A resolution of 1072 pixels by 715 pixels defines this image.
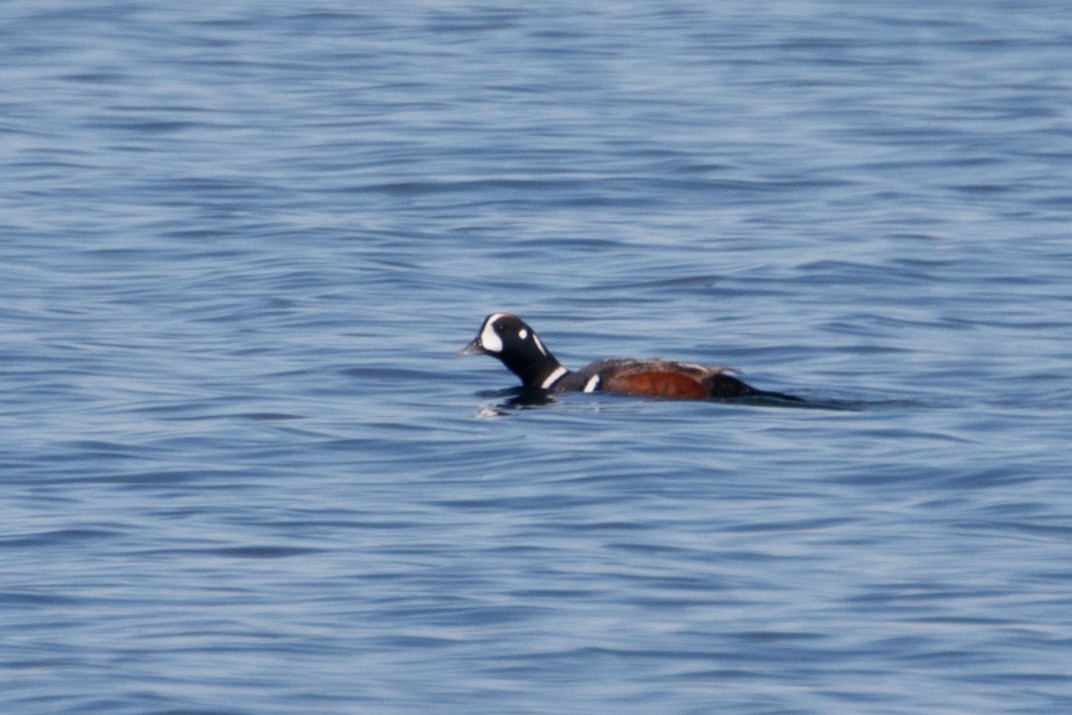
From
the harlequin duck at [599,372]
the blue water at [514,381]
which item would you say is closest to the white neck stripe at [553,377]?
the harlequin duck at [599,372]

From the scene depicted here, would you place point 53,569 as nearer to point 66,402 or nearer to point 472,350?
point 66,402

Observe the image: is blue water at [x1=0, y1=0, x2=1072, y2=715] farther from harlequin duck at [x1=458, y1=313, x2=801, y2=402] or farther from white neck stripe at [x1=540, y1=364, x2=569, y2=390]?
white neck stripe at [x1=540, y1=364, x2=569, y2=390]

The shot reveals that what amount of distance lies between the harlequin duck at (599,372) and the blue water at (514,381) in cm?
18

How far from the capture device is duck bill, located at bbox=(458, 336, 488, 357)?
Answer: 537 inches

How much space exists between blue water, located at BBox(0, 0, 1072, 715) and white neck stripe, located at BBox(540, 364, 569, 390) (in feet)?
1.04

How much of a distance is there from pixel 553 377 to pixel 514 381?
22.5 inches

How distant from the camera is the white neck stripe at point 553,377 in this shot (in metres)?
13.7

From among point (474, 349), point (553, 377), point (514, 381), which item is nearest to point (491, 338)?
point (474, 349)

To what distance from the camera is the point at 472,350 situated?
44.9ft

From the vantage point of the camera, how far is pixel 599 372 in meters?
13.2

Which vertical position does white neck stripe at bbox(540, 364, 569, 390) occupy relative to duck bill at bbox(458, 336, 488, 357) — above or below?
below

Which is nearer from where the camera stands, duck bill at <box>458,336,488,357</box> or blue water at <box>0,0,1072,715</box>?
blue water at <box>0,0,1072,715</box>

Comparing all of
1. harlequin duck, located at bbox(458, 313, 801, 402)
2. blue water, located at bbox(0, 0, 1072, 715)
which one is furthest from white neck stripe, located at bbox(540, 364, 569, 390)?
blue water, located at bbox(0, 0, 1072, 715)

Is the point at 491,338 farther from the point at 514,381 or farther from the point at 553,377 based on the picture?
the point at 514,381
